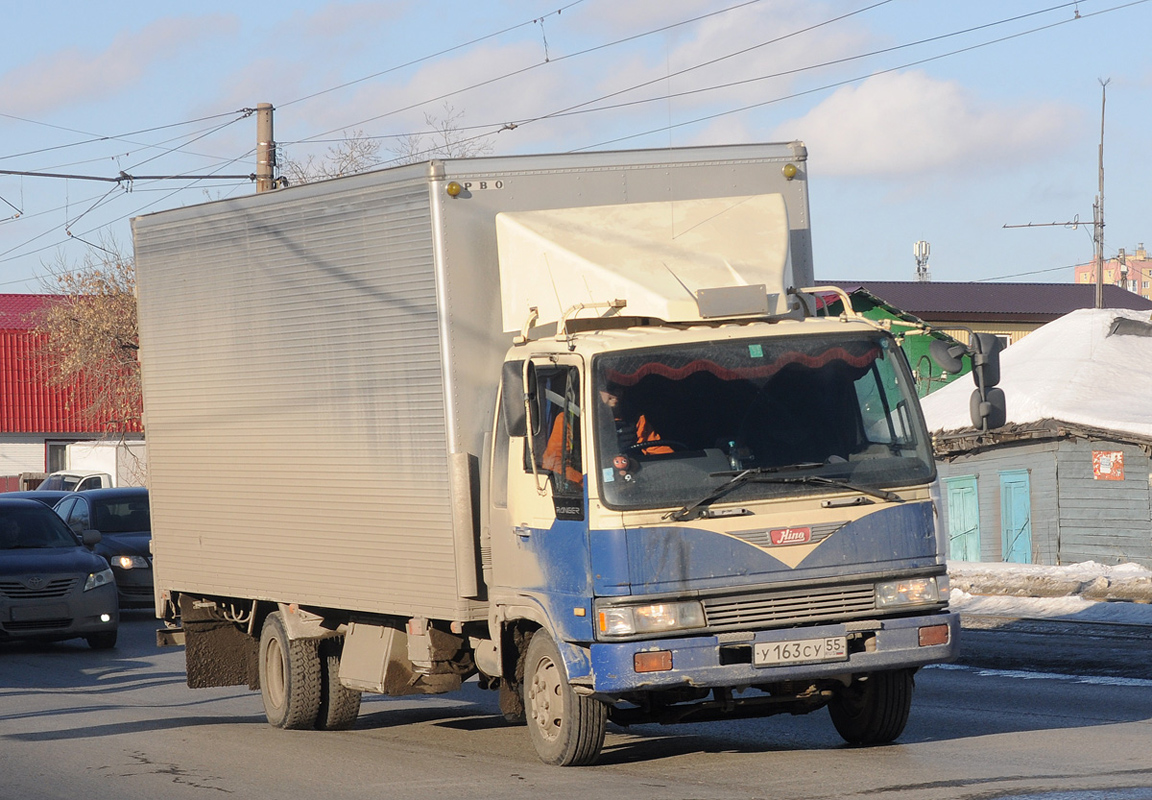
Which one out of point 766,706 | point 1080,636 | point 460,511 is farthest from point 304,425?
point 1080,636

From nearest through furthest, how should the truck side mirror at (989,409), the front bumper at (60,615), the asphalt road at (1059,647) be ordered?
the truck side mirror at (989,409), the asphalt road at (1059,647), the front bumper at (60,615)

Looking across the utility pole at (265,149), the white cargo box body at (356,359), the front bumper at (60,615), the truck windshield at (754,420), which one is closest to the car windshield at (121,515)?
the front bumper at (60,615)

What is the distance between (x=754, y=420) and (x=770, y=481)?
36 centimetres

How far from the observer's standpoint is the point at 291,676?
11102 mm

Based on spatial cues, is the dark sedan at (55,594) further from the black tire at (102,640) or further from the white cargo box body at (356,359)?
the white cargo box body at (356,359)

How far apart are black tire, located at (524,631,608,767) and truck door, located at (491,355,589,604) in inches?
15.3

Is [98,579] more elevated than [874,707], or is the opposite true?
[98,579]

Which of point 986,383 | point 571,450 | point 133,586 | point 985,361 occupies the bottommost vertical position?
point 133,586

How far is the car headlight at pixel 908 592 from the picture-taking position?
27.1 feet

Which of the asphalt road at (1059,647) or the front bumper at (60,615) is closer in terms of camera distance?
the asphalt road at (1059,647)

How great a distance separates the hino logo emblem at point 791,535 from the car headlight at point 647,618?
0.52 meters

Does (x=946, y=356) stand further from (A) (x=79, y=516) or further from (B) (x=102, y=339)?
(B) (x=102, y=339)

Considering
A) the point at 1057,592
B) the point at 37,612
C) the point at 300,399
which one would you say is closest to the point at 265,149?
the point at 37,612

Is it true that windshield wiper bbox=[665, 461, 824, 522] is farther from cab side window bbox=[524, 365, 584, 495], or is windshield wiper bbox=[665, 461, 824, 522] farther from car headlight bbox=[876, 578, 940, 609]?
car headlight bbox=[876, 578, 940, 609]
